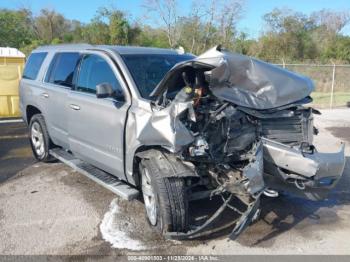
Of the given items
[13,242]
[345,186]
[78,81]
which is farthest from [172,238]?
[345,186]

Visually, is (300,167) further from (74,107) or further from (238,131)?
(74,107)

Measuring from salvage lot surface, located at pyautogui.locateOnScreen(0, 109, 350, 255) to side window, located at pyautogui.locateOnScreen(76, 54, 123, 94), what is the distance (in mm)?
1465

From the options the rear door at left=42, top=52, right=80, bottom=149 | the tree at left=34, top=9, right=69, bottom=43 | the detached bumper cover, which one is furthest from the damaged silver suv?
the tree at left=34, top=9, right=69, bottom=43

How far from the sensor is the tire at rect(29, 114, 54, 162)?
6.54m

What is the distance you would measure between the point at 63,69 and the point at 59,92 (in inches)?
17.1

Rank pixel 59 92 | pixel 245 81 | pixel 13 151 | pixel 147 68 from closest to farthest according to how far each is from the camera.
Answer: pixel 245 81
pixel 147 68
pixel 59 92
pixel 13 151

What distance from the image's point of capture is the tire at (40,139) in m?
6.54

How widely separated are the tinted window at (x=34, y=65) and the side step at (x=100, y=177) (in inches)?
59.0

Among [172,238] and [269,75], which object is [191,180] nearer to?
[172,238]

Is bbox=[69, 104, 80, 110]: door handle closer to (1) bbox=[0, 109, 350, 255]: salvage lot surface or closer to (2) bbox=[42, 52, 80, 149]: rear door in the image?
(2) bbox=[42, 52, 80, 149]: rear door

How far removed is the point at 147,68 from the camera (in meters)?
4.95

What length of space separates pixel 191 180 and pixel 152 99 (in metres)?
0.98

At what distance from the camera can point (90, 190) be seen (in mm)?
5520

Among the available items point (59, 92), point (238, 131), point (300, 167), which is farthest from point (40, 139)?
point (300, 167)
